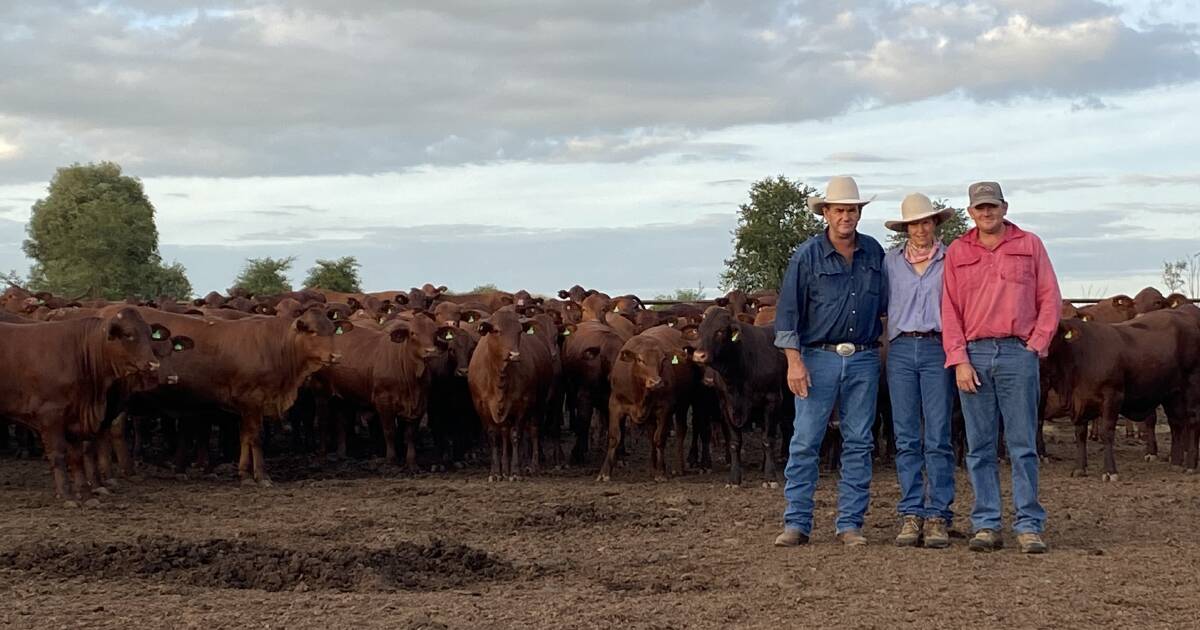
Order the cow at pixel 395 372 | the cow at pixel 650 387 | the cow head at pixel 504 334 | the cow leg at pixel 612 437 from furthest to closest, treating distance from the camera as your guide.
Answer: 1. the cow at pixel 395 372
2. the cow leg at pixel 612 437
3. the cow head at pixel 504 334
4. the cow at pixel 650 387

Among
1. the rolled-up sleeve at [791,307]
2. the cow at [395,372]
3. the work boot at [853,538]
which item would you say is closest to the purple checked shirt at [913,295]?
the rolled-up sleeve at [791,307]

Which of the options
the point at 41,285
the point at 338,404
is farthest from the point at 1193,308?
the point at 41,285

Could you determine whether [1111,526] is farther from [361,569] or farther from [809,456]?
[361,569]

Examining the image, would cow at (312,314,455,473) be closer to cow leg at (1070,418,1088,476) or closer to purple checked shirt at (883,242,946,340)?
cow leg at (1070,418,1088,476)

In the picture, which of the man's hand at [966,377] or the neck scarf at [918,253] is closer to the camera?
the man's hand at [966,377]

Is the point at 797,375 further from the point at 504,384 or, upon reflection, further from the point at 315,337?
the point at 315,337

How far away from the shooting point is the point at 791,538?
931 cm

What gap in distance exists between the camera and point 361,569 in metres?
8.52

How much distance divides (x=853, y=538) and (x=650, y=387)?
4.84 m

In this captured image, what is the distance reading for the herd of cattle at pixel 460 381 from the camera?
12547 mm

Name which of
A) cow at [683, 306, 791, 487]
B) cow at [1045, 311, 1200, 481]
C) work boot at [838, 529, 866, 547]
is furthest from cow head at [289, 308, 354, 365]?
cow at [1045, 311, 1200, 481]

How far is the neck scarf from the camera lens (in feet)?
29.5

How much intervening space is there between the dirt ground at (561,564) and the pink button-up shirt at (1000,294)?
1.35 m

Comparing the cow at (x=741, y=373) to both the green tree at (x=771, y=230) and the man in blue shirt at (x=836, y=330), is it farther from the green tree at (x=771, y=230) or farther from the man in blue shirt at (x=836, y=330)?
the green tree at (x=771, y=230)
